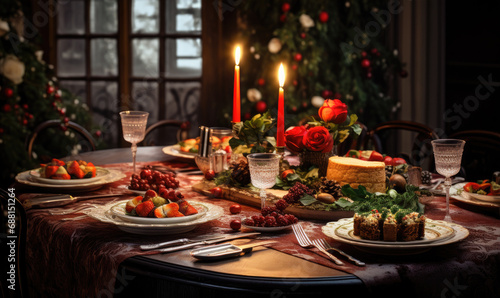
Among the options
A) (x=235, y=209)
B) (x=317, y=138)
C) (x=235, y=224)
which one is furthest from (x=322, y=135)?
(x=235, y=224)

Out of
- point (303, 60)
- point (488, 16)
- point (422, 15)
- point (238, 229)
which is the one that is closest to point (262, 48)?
point (303, 60)

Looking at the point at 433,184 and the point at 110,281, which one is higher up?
the point at 433,184

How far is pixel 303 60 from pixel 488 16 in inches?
46.4

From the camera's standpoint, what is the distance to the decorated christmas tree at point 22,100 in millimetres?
3736

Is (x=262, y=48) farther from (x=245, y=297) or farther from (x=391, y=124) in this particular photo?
(x=245, y=297)

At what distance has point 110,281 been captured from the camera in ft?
4.67

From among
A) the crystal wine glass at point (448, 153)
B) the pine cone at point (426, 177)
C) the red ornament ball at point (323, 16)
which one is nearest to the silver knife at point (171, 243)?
the crystal wine glass at point (448, 153)

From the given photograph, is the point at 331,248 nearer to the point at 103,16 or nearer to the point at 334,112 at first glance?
the point at 334,112

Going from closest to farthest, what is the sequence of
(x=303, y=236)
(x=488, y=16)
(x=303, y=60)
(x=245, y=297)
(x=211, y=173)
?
(x=245, y=297), (x=303, y=236), (x=211, y=173), (x=488, y=16), (x=303, y=60)

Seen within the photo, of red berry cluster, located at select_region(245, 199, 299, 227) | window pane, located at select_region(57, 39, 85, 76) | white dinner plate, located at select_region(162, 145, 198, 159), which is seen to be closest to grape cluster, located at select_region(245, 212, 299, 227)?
red berry cluster, located at select_region(245, 199, 299, 227)

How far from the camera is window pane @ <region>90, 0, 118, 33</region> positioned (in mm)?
4566

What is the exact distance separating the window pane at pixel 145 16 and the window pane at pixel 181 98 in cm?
44

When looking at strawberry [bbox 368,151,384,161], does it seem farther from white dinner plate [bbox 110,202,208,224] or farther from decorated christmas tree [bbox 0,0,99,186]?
decorated christmas tree [bbox 0,0,99,186]

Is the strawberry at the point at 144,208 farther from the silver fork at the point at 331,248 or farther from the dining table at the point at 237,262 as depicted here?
the silver fork at the point at 331,248
